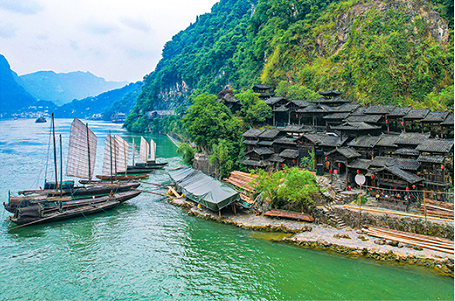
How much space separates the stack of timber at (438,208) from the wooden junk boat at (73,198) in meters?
23.9

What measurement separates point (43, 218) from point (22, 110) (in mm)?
199960

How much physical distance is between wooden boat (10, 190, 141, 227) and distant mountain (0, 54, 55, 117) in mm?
190774

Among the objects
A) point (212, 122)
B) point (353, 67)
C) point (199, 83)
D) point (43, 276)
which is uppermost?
point (199, 83)

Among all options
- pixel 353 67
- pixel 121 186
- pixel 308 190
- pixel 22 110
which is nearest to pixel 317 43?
pixel 353 67

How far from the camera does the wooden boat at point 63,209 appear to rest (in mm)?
20969

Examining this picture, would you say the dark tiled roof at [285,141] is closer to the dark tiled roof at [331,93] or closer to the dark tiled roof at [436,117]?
the dark tiled roof at [331,93]

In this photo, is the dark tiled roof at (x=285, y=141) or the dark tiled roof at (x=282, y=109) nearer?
the dark tiled roof at (x=285, y=141)

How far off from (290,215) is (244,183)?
822 centimetres

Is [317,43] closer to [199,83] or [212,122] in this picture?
[212,122]

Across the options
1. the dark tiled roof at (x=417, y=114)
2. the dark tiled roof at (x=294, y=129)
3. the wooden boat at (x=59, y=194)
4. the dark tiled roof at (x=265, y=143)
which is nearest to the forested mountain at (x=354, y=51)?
the dark tiled roof at (x=417, y=114)

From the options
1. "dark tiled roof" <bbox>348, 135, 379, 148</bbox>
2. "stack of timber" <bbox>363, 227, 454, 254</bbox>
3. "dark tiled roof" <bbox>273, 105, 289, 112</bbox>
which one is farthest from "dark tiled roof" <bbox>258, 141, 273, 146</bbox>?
"stack of timber" <bbox>363, 227, 454, 254</bbox>

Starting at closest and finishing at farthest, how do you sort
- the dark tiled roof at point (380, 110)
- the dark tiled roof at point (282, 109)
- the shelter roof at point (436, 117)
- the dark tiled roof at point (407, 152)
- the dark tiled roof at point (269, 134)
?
1. the dark tiled roof at point (407, 152)
2. the shelter roof at point (436, 117)
3. the dark tiled roof at point (380, 110)
4. the dark tiled roof at point (269, 134)
5. the dark tiled roof at point (282, 109)

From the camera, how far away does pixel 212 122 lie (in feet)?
114

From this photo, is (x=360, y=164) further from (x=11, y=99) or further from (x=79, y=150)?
(x=11, y=99)
